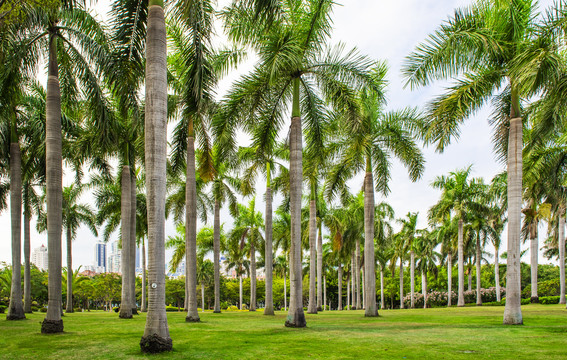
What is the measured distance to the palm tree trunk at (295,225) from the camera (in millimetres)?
14930

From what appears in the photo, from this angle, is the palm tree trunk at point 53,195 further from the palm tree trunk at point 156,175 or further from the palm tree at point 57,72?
the palm tree trunk at point 156,175

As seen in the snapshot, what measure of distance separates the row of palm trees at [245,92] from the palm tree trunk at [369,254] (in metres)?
0.08

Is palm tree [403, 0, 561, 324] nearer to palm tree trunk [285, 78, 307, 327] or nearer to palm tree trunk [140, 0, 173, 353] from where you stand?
palm tree trunk [285, 78, 307, 327]

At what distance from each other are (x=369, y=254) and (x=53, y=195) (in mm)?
14691

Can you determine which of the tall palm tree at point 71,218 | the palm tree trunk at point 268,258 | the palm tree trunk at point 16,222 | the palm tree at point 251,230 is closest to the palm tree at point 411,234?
the palm tree at point 251,230

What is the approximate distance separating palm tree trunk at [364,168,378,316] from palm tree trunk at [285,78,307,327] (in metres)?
6.85

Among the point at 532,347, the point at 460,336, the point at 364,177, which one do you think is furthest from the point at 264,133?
the point at 532,347

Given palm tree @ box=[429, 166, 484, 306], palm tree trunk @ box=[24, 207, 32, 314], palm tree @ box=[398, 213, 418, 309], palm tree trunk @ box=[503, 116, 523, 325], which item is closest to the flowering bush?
palm tree @ box=[398, 213, 418, 309]

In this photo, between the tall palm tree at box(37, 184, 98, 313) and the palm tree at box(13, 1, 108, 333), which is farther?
the tall palm tree at box(37, 184, 98, 313)

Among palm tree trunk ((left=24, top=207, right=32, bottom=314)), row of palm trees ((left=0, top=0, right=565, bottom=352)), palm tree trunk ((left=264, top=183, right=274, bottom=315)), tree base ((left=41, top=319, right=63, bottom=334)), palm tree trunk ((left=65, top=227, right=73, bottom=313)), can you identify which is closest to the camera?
row of palm trees ((left=0, top=0, right=565, bottom=352))

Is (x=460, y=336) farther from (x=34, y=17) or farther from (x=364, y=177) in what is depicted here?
(x=34, y=17)

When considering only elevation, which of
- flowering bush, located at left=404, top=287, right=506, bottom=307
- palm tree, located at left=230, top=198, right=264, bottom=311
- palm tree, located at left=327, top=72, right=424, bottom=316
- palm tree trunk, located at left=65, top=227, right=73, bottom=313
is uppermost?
palm tree, located at left=327, top=72, right=424, bottom=316

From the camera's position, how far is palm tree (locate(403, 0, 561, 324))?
13.5 metres

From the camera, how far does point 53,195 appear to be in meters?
13.0
